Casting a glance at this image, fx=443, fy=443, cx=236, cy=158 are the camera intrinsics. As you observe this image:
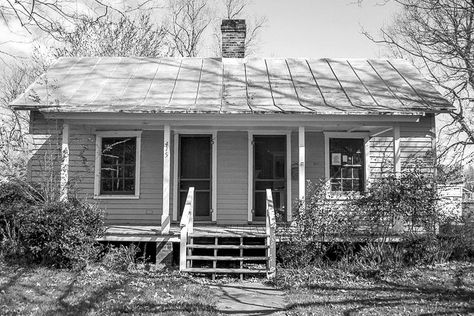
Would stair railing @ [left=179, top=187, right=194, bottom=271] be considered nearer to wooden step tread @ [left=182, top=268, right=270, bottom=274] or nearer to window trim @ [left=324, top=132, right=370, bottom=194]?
wooden step tread @ [left=182, top=268, right=270, bottom=274]

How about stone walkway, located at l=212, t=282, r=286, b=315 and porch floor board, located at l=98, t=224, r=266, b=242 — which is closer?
stone walkway, located at l=212, t=282, r=286, b=315

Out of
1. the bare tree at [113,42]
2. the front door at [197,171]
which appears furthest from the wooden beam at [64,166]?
the bare tree at [113,42]

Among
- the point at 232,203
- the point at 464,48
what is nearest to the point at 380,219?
the point at 232,203

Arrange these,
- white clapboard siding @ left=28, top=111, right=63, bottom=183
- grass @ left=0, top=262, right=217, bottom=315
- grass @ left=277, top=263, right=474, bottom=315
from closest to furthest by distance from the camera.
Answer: grass @ left=0, top=262, right=217, bottom=315 → grass @ left=277, top=263, right=474, bottom=315 → white clapboard siding @ left=28, top=111, right=63, bottom=183

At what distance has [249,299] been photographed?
6609 millimetres

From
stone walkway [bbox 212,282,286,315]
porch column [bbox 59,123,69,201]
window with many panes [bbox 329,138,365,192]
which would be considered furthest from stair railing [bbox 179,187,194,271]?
window with many panes [bbox 329,138,365,192]

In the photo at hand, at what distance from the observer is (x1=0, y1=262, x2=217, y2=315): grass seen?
577 centimetres

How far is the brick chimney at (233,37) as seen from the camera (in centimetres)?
1300

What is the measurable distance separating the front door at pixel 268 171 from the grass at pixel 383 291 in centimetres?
299

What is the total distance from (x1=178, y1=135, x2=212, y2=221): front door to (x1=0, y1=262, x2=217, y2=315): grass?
9.29ft

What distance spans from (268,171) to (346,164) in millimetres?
1943

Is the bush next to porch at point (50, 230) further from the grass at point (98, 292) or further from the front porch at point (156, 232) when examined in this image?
the front porch at point (156, 232)

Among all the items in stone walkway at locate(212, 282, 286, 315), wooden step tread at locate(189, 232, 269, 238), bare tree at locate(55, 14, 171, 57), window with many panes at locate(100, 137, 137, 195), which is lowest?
stone walkway at locate(212, 282, 286, 315)

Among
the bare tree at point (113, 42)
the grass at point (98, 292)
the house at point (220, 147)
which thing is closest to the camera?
the grass at point (98, 292)
